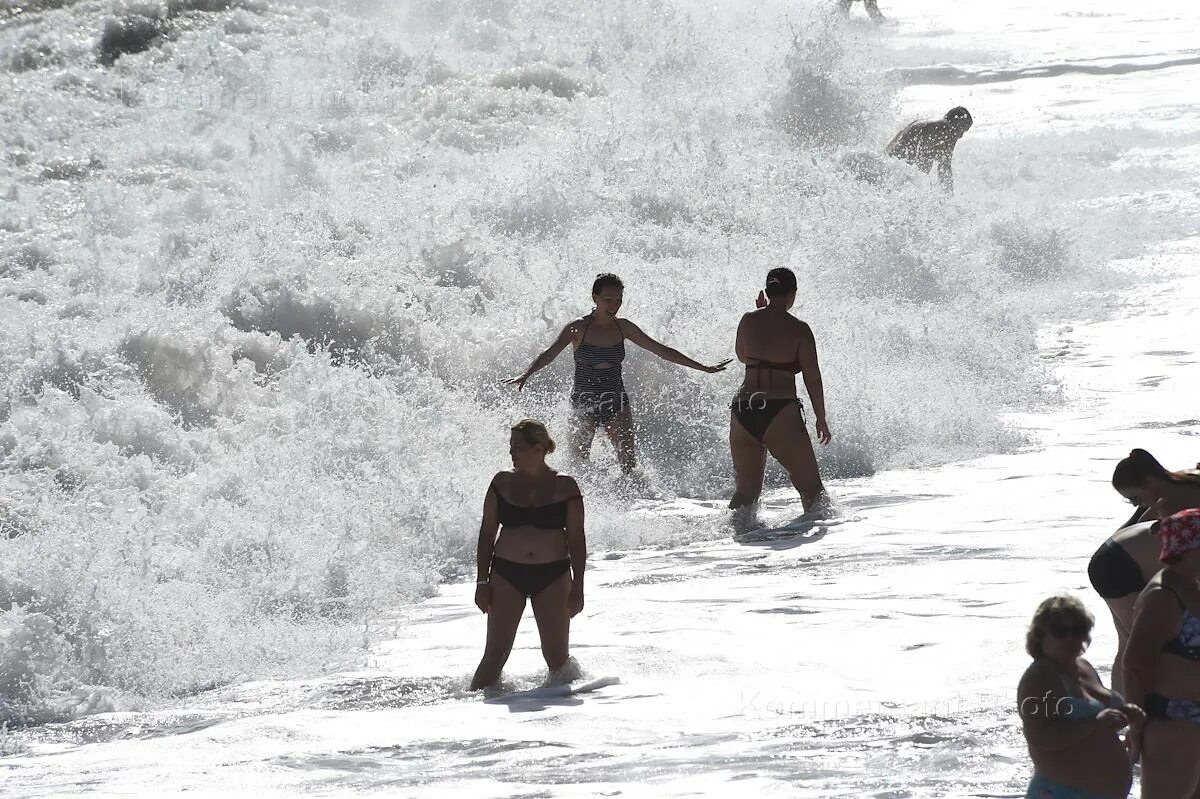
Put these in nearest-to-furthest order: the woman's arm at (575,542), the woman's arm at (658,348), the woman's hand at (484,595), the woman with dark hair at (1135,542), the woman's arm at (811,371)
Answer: the woman with dark hair at (1135,542) → the woman's arm at (575,542) → the woman's hand at (484,595) → the woman's arm at (811,371) → the woman's arm at (658,348)

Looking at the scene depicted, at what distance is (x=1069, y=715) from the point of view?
11.4 feet

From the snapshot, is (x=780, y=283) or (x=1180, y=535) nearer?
(x=1180, y=535)

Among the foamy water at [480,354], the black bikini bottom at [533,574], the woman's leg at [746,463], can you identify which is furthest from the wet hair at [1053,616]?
the woman's leg at [746,463]

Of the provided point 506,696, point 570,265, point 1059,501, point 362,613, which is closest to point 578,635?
point 506,696

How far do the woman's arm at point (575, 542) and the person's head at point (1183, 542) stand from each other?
2.46 m

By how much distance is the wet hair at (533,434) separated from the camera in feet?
18.1

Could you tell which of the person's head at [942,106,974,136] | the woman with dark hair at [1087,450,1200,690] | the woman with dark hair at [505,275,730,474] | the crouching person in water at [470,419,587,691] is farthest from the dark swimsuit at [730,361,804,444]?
the person's head at [942,106,974,136]

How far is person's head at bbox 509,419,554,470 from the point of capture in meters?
5.53

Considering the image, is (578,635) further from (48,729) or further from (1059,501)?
(1059,501)

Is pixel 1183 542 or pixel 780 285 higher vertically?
pixel 780 285

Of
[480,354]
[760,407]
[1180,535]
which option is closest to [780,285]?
[760,407]

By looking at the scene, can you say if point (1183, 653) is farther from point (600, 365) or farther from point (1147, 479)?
point (600, 365)

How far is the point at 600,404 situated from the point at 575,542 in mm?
3609

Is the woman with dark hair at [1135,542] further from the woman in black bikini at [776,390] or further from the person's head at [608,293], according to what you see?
the person's head at [608,293]
